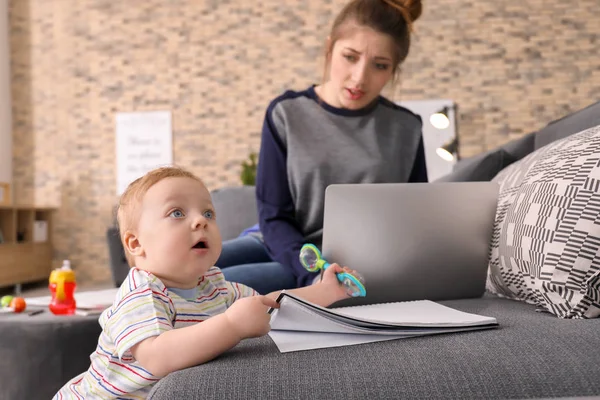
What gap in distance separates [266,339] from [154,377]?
17cm

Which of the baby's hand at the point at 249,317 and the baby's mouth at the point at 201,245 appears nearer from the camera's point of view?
the baby's hand at the point at 249,317

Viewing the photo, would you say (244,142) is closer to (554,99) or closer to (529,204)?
(554,99)

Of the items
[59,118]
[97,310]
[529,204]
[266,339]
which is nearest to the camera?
[266,339]

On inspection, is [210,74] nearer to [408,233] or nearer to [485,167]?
[485,167]

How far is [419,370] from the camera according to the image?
2.28ft

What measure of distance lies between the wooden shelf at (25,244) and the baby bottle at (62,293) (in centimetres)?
434

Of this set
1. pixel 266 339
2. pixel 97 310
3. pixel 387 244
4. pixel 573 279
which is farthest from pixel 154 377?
pixel 97 310

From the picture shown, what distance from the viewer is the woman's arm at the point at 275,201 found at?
1.58 metres

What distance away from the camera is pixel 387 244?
1115 millimetres

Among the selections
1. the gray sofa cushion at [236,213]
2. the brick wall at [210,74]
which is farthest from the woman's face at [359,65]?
the brick wall at [210,74]

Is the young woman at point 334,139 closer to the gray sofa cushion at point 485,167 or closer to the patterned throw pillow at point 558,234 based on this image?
the gray sofa cushion at point 485,167

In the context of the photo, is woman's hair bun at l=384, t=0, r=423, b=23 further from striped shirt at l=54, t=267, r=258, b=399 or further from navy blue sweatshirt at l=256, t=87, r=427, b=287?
striped shirt at l=54, t=267, r=258, b=399

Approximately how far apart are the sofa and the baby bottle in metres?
1.07

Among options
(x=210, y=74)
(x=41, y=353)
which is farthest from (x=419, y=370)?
(x=210, y=74)
